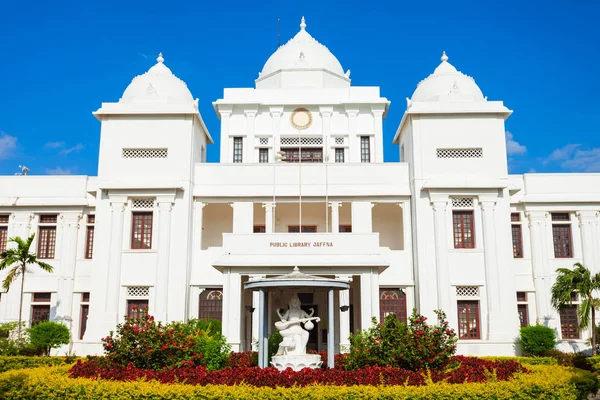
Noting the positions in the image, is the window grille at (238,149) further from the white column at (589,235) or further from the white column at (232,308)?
the white column at (589,235)

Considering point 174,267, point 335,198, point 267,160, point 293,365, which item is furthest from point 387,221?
point 293,365

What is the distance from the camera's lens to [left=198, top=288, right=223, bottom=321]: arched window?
22.1 m

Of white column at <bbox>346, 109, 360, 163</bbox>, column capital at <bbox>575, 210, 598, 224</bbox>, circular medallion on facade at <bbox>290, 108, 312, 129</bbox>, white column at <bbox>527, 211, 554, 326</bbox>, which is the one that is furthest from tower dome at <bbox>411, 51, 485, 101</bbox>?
column capital at <bbox>575, 210, 598, 224</bbox>

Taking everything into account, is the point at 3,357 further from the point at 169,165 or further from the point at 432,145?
the point at 432,145

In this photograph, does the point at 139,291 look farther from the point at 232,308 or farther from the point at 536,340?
the point at 536,340

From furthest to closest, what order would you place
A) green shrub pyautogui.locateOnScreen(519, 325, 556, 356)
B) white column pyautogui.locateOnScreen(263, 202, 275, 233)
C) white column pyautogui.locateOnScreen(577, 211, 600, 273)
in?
white column pyautogui.locateOnScreen(577, 211, 600, 273)
white column pyautogui.locateOnScreen(263, 202, 275, 233)
green shrub pyautogui.locateOnScreen(519, 325, 556, 356)

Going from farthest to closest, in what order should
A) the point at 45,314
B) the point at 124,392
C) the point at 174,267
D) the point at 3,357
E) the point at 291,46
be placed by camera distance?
the point at 291,46
the point at 45,314
the point at 174,267
the point at 3,357
the point at 124,392

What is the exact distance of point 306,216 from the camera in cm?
2523

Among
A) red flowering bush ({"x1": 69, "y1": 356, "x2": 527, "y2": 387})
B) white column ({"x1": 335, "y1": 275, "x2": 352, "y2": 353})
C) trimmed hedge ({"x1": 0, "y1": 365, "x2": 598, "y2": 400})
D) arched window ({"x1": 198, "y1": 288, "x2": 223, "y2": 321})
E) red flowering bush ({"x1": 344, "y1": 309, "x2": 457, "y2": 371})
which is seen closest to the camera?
trimmed hedge ({"x1": 0, "y1": 365, "x2": 598, "y2": 400})

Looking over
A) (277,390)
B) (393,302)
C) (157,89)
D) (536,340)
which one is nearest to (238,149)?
(157,89)

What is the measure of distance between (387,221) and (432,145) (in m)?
4.17

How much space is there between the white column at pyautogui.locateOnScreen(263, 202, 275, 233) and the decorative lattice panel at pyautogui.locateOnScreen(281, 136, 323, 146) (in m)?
4.31

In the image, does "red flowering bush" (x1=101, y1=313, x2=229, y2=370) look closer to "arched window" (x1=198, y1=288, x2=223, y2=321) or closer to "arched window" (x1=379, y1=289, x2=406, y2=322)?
"arched window" (x1=198, y1=288, x2=223, y2=321)

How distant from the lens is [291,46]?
2895 cm
